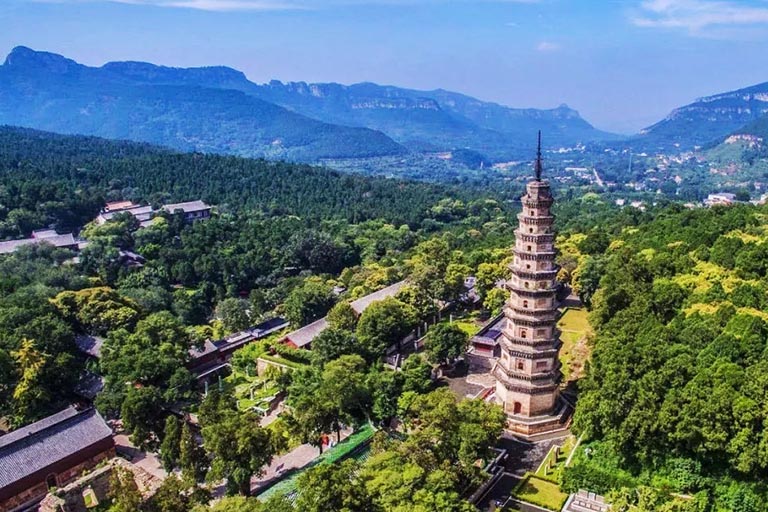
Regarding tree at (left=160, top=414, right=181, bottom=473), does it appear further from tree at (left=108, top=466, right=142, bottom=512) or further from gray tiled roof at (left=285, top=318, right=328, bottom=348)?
gray tiled roof at (left=285, top=318, right=328, bottom=348)

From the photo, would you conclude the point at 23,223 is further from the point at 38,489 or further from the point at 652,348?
the point at 652,348

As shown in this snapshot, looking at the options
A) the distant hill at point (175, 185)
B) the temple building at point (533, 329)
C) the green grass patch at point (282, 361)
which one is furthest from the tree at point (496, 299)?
the distant hill at point (175, 185)

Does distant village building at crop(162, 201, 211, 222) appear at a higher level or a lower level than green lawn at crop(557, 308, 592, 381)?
higher

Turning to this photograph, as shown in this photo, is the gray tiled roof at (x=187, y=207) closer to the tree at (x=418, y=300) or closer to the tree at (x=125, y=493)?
the tree at (x=418, y=300)

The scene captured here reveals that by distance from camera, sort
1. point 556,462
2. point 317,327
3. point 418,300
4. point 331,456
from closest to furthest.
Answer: point 556,462 < point 331,456 < point 418,300 < point 317,327

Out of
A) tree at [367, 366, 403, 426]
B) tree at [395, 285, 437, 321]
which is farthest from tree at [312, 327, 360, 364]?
tree at [395, 285, 437, 321]

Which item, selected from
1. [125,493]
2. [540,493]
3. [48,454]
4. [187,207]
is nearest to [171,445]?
[125,493]

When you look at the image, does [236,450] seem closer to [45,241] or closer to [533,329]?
[533,329]
